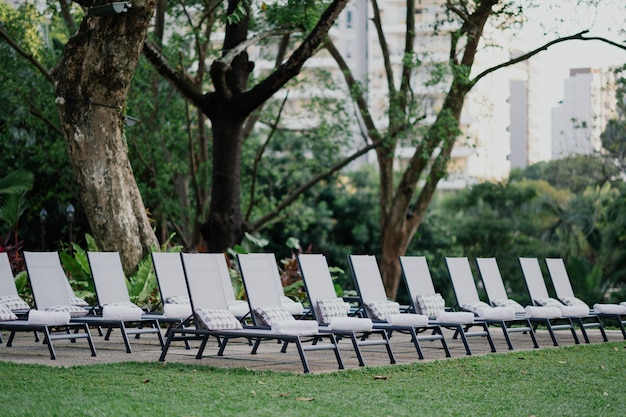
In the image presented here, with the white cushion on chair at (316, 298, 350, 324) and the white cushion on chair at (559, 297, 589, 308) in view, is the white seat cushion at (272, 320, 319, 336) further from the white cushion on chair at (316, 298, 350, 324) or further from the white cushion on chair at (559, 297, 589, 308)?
the white cushion on chair at (559, 297, 589, 308)

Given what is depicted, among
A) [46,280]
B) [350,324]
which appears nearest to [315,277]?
[350,324]

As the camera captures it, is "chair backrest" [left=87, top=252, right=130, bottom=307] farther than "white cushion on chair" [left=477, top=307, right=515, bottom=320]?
No

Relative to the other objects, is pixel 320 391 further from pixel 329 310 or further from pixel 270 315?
pixel 329 310

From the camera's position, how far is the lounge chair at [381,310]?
34.2 feet

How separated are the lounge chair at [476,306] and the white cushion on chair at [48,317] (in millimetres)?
4872

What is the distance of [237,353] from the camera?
11250 millimetres

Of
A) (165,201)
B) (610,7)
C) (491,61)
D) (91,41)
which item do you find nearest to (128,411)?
(91,41)

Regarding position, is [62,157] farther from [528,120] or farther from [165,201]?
[528,120]

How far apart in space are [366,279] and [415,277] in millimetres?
905

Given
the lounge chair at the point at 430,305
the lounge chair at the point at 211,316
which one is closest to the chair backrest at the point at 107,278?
the lounge chair at the point at 211,316

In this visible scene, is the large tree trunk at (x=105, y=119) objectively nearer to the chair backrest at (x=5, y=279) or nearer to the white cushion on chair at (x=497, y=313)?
the chair backrest at (x=5, y=279)

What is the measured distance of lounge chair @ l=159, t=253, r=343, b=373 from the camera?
915 cm

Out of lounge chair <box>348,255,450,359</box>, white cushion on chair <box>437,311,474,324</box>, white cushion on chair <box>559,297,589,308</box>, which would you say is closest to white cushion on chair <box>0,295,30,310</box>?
lounge chair <box>348,255,450,359</box>

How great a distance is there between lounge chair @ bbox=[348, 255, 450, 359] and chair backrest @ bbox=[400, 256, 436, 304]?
41cm
